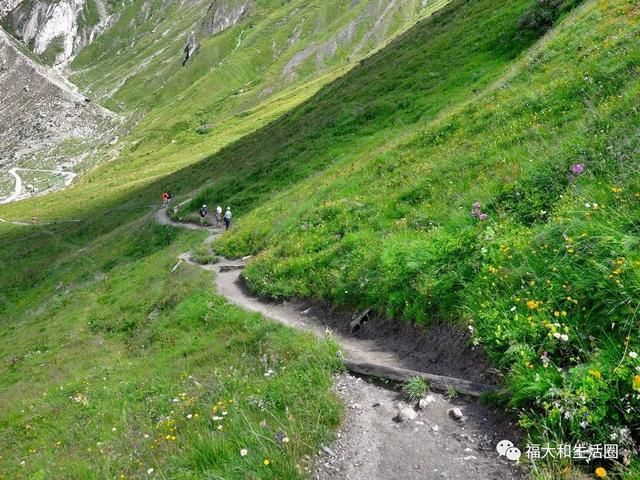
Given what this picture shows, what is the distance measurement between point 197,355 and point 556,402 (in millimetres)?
10853

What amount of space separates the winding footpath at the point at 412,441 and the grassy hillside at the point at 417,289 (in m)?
0.38

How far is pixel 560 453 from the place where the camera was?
16.1 ft

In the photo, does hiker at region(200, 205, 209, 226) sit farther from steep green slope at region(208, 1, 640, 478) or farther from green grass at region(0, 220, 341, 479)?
steep green slope at region(208, 1, 640, 478)

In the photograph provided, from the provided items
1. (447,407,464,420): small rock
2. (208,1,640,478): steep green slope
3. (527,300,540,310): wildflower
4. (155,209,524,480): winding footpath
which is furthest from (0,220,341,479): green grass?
(527,300,540,310): wildflower

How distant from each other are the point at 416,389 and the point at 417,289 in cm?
290

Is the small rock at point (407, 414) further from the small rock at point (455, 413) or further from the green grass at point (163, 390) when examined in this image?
the green grass at point (163, 390)

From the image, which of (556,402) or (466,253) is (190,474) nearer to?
(556,402)

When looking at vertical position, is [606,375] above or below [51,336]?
above

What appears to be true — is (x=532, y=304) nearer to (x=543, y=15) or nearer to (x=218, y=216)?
(x=543, y=15)

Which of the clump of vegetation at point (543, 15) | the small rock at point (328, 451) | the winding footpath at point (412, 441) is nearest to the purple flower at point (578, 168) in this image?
the winding footpath at point (412, 441)

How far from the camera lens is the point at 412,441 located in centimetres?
614

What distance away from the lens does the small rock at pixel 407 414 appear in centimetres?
663

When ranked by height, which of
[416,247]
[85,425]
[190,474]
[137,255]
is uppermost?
[190,474]

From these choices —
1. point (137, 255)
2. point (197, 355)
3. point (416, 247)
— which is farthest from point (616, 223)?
point (137, 255)
